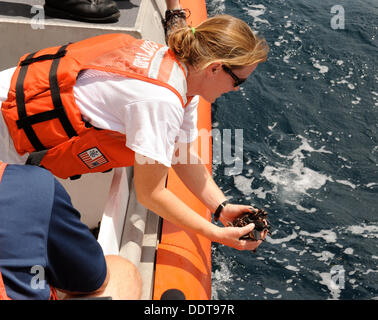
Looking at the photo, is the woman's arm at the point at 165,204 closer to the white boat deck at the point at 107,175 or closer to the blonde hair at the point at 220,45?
the white boat deck at the point at 107,175

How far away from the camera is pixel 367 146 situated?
128 inches

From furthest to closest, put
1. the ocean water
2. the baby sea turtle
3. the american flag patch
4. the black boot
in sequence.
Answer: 1. the ocean water
2. the black boot
3. the baby sea turtle
4. the american flag patch

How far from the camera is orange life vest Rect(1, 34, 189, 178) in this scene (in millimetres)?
1363

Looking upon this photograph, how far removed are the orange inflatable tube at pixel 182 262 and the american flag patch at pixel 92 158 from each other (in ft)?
1.67

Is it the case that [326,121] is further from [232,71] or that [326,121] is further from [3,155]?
[3,155]

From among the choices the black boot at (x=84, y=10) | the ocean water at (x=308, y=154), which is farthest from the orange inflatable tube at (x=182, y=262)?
the black boot at (x=84, y=10)

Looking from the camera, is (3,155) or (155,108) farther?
(3,155)

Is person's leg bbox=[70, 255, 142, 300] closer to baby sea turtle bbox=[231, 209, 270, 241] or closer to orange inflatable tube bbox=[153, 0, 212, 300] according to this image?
orange inflatable tube bbox=[153, 0, 212, 300]

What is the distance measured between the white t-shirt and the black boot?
1001mm

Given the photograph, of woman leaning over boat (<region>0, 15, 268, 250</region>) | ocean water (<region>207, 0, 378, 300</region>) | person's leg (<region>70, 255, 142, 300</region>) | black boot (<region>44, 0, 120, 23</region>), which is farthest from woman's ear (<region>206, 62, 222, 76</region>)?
ocean water (<region>207, 0, 378, 300</region>)

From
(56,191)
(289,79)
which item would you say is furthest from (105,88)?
(289,79)

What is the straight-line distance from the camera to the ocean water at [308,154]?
2498 mm
